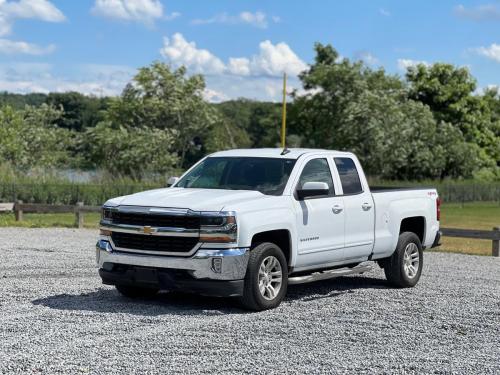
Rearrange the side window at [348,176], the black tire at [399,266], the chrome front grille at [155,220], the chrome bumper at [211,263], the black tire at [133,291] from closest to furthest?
the chrome bumper at [211,263]
the chrome front grille at [155,220]
the black tire at [133,291]
the side window at [348,176]
the black tire at [399,266]

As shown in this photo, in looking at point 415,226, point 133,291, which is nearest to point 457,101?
point 415,226

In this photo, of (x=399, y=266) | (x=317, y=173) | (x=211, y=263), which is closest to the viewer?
(x=211, y=263)

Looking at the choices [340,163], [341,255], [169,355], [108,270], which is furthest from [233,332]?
[340,163]

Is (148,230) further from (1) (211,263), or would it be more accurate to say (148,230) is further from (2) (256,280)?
(2) (256,280)

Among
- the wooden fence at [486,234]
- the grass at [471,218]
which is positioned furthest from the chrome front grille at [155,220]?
the grass at [471,218]

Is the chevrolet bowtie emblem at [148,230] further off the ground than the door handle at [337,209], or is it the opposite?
the door handle at [337,209]

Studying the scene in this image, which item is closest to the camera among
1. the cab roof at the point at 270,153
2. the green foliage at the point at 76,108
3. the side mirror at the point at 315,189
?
the side mirror at the point at 315,189

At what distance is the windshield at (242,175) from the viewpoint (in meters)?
11.0

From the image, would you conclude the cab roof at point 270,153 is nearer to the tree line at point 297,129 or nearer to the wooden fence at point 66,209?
the wooden fence at point 66,209

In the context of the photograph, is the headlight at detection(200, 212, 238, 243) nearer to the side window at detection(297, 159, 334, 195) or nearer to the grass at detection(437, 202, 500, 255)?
the side window at detection(297, 159, 334, 195)

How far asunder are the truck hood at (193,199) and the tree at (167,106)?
57.8 metres

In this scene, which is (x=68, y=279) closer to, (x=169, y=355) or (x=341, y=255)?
(x=341, y=255)

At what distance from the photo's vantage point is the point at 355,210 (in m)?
11.7

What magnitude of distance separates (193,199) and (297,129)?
67.4m
